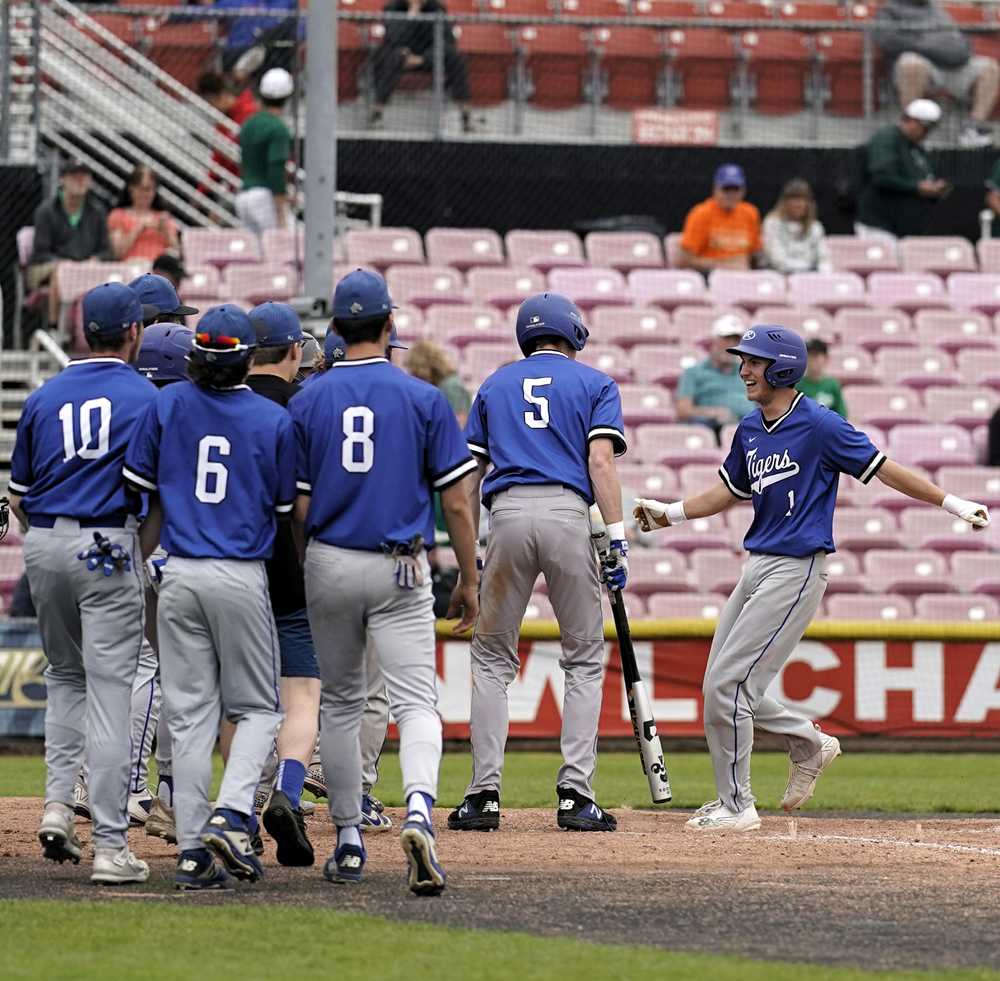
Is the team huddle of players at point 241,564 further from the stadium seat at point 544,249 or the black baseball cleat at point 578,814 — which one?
the stadium seat at point 544,249

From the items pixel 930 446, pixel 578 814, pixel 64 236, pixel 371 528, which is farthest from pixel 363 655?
pixel 64 236

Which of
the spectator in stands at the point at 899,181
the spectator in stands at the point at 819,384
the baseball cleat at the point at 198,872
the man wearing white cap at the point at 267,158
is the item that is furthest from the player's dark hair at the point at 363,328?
the spectator in stands at the point at 899,181

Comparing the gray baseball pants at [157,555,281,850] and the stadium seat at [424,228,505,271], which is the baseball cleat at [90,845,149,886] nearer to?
the gray baseball pants at [157,555,281,850]

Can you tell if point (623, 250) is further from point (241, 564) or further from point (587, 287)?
point (241, 564)

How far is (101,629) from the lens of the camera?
292 inches

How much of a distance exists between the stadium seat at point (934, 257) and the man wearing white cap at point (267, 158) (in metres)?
5.65

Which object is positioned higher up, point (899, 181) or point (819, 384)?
point (899, 181)

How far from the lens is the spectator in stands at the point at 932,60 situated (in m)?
21.2

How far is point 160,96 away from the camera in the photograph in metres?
19.7

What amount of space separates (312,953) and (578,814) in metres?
3.15

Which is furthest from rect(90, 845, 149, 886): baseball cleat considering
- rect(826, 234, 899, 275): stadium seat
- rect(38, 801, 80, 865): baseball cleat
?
rect(826, 234, 899, 275): stadium seat

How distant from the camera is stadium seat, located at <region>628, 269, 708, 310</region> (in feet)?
60.4

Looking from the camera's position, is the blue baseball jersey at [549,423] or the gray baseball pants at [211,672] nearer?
the gray baseball pants at [211,672]

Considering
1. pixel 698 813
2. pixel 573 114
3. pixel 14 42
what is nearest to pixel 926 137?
pixel 573 114
